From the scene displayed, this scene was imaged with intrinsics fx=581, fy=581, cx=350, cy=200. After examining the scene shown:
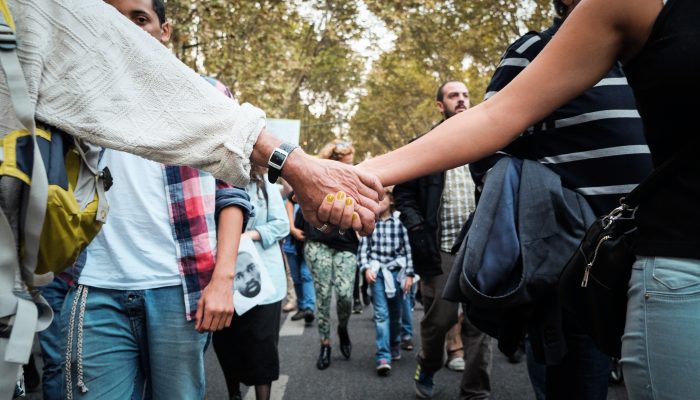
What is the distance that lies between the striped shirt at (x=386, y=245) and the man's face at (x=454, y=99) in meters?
1.55

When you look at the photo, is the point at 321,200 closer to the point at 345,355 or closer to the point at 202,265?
the point at 202,265

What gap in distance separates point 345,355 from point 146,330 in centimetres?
434

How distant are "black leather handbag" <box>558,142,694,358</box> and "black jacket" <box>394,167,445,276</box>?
127 inches

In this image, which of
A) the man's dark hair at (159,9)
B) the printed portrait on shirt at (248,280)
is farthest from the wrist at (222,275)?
the man's dark hair at (159,9)

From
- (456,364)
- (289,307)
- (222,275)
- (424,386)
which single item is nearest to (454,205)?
(424,386)

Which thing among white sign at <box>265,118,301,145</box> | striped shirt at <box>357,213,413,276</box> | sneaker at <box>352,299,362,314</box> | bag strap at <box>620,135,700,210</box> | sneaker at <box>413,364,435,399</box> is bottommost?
sneaker at <box>352,299,362,314</box>

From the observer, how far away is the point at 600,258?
1.48 m

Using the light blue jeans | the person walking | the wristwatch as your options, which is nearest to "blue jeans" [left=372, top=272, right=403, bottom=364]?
the person walking

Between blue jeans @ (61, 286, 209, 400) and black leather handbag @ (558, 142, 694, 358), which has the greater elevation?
black leather handbag @ (558, 142, 694, 358)

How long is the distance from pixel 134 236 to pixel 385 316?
160 inches

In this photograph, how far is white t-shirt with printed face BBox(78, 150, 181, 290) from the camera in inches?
84.9

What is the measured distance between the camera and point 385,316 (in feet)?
19.5

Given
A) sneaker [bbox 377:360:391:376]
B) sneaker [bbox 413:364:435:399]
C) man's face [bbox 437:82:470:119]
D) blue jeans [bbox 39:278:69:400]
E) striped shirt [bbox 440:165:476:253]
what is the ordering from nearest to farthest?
1. blue jeans [bbox 39:278:69:400]
2. sneaker [bbox 413:364:435:399]
3. striped shirt [bbox 440:165:476:253]
4. man's face [bbox 437:82:470:119]
5. sneaker [bbox 377:360:391:376]

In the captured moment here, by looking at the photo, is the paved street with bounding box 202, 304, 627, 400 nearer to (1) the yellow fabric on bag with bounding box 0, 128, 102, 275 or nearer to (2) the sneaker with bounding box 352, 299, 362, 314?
(2) the sneaker with bounding box 352, 299, 362, 314
